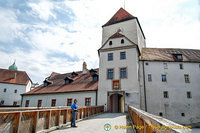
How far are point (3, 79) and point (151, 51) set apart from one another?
4436cm

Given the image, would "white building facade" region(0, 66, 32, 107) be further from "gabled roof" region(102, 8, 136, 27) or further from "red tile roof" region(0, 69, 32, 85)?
"gabled roof" region(102, 8, 136, 27)

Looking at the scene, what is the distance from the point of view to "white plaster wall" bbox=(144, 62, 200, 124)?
76.4 feet

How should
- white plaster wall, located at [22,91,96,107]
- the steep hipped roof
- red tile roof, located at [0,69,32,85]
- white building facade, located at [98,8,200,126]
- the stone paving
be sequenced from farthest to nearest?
red tile roof, located at [0,69,32,85], the steep hipped roof, white plaster wall, located at [22,91,96,107], white building facade, located at [98,8,200,126], the stone paving

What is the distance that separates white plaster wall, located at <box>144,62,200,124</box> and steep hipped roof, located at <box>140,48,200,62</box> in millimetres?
1040

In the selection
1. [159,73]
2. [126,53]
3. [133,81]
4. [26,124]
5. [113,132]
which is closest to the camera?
[26,124]

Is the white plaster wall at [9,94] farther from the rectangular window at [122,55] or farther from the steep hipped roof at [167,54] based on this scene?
the steep hipped roof at [167,54]

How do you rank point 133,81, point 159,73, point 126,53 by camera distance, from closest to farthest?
point 133,81, point 126,53, point 159,73

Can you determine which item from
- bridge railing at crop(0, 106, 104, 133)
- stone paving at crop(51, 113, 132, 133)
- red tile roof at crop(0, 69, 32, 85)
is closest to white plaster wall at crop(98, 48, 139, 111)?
stone paving at crop(51, 113, 132, 133)

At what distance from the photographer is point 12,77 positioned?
46.9 metres

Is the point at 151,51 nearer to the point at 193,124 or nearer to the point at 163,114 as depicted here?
the point at 163,114

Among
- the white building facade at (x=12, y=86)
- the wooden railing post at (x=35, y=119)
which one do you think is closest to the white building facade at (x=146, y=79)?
the wooden railing post at (x=35, y=119)

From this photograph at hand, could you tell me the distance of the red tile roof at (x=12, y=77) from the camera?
45.4m

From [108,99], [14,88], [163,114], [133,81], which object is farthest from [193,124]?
[14,88]

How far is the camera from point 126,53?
22.2 meters
